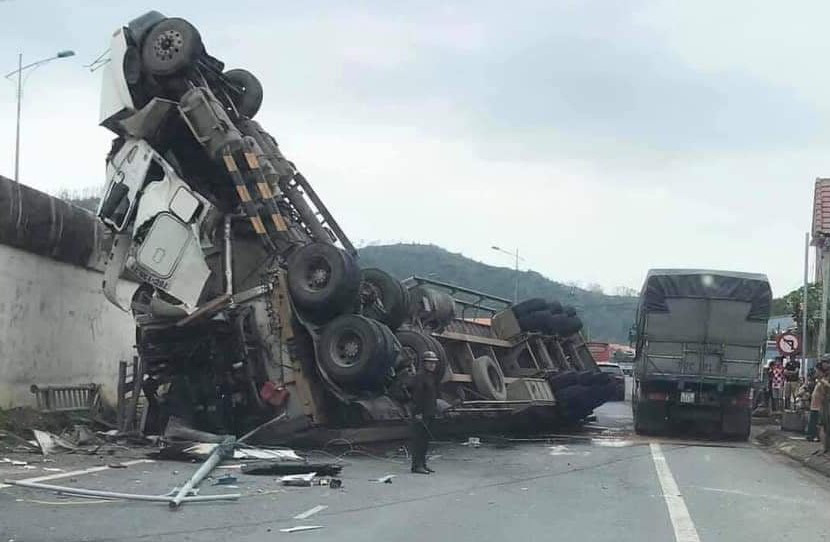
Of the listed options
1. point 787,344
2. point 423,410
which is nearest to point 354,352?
point 423,410

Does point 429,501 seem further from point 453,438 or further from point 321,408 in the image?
point 453,438

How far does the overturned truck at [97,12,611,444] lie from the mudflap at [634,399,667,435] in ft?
25.2

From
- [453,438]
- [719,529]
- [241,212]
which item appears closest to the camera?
[719,529]

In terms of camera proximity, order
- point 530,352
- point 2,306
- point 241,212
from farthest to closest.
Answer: point 530,352, point 241,212, point 2,306

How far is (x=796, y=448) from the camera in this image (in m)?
18.9

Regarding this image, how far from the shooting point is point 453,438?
18.6 meters

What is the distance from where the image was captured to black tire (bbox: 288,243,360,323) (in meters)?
13.9

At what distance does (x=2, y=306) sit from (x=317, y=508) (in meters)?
6.69

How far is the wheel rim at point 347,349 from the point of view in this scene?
544 inches

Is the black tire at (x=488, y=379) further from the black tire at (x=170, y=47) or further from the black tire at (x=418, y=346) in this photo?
the black tire at (x=170, y=47)

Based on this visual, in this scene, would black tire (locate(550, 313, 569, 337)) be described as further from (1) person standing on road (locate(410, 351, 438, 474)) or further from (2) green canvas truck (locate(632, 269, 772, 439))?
(1) person standing on road (locate(410, 351, 438, 474))

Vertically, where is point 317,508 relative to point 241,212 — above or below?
below

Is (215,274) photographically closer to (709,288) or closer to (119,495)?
(119,495)

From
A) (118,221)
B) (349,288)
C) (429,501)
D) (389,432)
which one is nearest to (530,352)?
(389,432)
